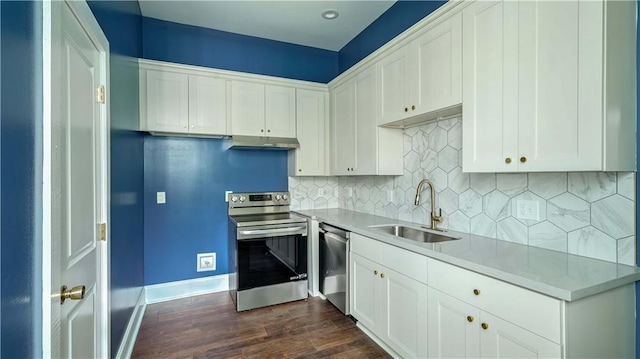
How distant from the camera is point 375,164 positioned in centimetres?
273

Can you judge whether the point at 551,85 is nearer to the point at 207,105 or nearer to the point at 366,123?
the point at 366,123

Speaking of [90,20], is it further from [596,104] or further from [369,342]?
[369,342]

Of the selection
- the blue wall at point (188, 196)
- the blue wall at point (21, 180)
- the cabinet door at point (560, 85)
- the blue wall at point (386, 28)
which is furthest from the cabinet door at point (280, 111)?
the blue wall at point (21, 180)

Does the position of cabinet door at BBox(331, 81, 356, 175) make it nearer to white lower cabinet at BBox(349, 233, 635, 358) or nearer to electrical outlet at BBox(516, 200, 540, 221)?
white lower cabinet at BBox(349, 233, 635, 358)

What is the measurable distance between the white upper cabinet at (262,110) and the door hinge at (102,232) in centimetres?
167

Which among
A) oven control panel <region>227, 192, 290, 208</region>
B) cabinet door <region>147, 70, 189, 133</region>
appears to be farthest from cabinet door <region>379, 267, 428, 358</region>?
cabinet door <region>147, 70, 189, 133</region>

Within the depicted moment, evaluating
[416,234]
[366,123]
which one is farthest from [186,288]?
[366,123]

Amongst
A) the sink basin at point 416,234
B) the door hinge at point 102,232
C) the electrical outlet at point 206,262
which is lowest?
the electrical outlet at point 206,262

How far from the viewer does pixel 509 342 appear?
1.33m

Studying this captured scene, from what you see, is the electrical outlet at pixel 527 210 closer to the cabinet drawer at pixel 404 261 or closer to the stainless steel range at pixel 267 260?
the cabinet drawer at pixel 404 261

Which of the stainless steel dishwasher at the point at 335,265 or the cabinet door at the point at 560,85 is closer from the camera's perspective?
the cabinet door at the point at 560,85

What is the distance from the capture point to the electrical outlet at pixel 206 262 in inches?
131

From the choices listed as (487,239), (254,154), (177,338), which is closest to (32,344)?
(177,338)

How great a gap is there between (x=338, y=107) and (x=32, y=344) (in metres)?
2.99
